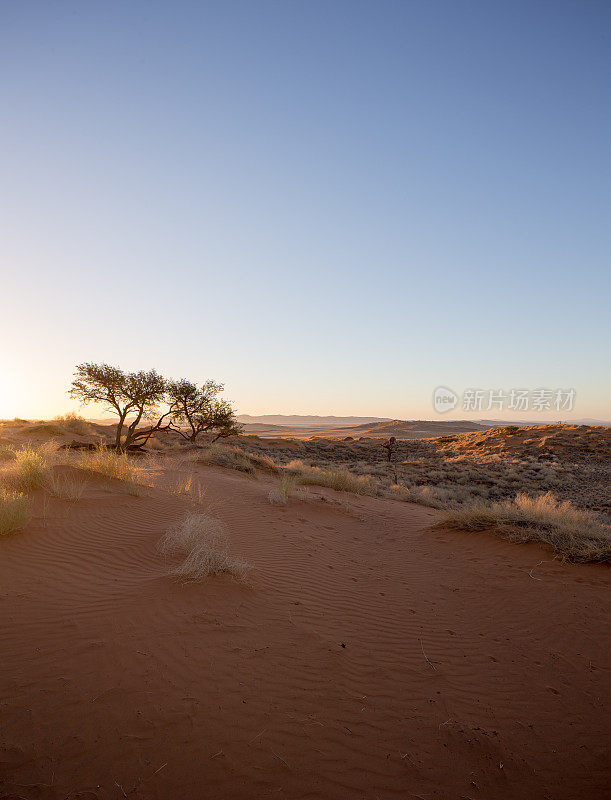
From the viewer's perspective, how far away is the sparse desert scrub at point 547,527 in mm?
6918

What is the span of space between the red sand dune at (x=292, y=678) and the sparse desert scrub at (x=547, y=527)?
55cm

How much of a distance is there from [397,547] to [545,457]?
81.4ft

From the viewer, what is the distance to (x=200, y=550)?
5566mm

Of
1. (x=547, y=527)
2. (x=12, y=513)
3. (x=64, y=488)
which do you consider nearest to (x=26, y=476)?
(x=64, y=488)

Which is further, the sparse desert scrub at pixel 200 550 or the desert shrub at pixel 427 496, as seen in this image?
the desert shrub at pixel 427 496

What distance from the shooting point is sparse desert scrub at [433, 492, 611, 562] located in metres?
6.92

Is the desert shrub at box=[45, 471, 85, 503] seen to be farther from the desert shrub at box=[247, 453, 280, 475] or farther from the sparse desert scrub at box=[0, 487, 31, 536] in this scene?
the desert shrub at box=[247, 453, 280, 475]

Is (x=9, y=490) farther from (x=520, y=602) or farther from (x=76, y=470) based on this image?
(x=520, y=602)

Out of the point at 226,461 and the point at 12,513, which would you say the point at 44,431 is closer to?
the point at 226,461

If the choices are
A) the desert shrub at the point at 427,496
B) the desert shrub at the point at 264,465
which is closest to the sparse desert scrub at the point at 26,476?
the desert shrub at the point at 264,465

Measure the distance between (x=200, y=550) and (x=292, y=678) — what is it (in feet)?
7.84

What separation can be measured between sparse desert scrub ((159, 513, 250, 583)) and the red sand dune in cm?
20

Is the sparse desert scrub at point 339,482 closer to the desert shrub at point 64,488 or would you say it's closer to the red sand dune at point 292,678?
the red sand dune at point 292,678

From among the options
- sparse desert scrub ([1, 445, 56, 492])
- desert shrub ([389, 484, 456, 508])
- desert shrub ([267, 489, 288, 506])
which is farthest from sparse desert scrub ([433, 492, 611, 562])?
sparse desert scrub ([1, 445, 56, 492])
